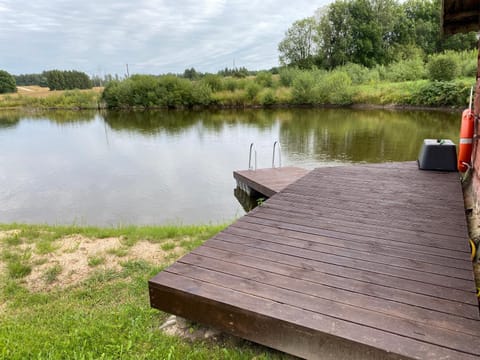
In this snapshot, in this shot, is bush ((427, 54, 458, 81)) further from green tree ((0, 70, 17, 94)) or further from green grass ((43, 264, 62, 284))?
green tree ((0, 70, 17, 94))

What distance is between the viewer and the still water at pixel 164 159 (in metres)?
5.66

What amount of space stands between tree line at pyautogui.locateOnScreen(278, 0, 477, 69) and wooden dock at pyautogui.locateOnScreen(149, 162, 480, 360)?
3258 cm

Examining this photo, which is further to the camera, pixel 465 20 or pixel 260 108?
pixel 260 108

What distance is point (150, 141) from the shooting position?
12586 mm

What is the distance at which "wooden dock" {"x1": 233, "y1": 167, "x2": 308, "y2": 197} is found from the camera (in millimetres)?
5267

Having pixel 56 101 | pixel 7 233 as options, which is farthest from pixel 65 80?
pixel 7 233

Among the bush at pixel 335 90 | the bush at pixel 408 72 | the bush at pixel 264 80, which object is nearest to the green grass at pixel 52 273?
the bush at pixel 335 90

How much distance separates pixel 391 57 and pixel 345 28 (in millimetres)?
5282

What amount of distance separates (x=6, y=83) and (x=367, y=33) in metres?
42.9

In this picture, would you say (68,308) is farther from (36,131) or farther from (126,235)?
(36,131)

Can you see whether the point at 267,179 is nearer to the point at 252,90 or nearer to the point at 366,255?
the point at 366,255

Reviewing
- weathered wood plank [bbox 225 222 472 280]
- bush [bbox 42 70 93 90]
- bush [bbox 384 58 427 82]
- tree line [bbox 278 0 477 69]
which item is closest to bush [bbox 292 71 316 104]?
bush [bbox 384 58 427 82]

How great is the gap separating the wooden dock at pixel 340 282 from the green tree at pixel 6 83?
50.4 meters

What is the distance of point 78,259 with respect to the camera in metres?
2.95
